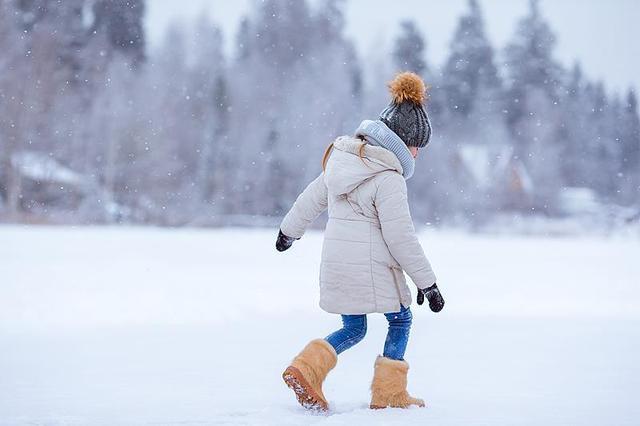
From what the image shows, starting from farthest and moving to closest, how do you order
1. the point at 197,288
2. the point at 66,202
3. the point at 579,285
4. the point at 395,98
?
the point at 66,202
the point at 579,285
the point at 197,288
the point at 395,98

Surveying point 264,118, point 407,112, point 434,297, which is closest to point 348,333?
point 434,297

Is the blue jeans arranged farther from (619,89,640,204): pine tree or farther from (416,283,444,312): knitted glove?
(619,89,640,204): pine tree

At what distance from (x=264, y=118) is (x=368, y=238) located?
94.7 ft

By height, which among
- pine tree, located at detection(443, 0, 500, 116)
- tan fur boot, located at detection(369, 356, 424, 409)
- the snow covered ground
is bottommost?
the snow covered ground

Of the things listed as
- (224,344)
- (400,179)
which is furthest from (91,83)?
(400,179)

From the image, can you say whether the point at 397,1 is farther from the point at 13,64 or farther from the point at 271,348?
the point at 271,348

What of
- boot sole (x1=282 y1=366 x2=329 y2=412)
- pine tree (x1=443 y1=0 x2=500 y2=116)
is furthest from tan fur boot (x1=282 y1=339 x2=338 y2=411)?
pine tree (x1=443 y1=0 x2=500 y2=116)

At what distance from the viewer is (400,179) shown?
2828 mm

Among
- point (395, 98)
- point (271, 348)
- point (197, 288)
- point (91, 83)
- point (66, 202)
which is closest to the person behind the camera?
point (395, 98)

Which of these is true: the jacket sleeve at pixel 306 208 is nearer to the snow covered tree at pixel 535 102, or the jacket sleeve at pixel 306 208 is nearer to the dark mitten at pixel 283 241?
the dark mitten at pixel 283 241

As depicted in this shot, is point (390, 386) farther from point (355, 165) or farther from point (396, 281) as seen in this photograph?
point (355, 165)

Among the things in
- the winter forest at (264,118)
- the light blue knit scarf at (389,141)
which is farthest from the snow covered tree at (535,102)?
the light blue knit scarf at (389,141)

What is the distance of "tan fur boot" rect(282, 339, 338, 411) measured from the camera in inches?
110

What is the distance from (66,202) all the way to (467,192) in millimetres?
15629
